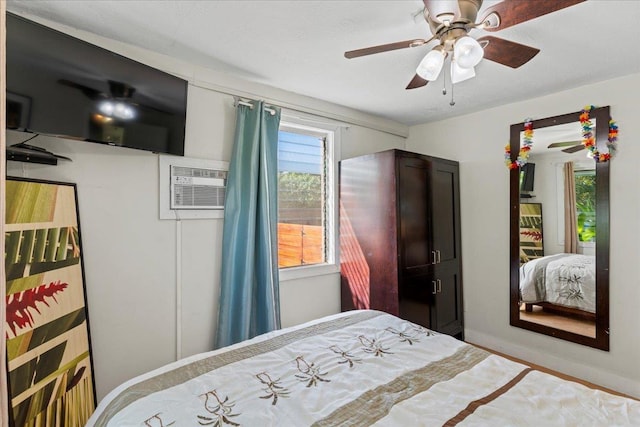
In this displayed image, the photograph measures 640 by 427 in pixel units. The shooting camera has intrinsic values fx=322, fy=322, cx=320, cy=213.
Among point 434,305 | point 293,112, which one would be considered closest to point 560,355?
point 434,305

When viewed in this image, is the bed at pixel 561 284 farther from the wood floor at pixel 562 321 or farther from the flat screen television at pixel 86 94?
the flat screen television at pixel 86 94

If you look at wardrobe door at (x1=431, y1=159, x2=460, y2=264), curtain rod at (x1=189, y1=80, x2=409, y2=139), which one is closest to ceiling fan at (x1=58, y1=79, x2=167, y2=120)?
curtain rod at (x1=189, y1=80, x2=409, y2=139)

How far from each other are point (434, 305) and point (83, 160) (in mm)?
2945

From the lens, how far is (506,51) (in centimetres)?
151

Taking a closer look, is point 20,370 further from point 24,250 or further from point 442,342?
point 442,342

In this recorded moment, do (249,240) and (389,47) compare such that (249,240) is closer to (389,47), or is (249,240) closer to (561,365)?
(389,47)

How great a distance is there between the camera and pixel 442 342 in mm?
1736

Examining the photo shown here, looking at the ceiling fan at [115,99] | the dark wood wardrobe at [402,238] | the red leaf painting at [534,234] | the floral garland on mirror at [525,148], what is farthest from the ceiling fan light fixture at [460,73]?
the red leaf painting at [534,234]

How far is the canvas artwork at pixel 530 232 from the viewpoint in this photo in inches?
112

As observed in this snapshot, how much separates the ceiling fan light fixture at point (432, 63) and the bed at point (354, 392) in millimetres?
1364

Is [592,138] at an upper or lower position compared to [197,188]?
upper

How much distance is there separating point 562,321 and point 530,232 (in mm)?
787

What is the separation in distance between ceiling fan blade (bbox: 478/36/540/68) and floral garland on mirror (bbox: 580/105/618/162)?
1495 mm

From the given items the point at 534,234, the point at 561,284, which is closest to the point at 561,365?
the point at 561,284
